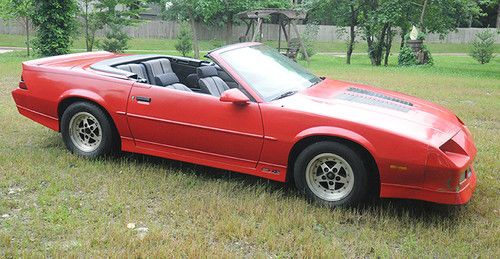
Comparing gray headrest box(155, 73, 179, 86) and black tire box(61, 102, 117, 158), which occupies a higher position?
gray headrest box(155, 73, 179, 86)

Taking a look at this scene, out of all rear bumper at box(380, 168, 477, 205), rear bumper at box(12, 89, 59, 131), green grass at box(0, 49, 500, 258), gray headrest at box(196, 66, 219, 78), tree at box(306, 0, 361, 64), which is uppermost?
tree at box(306, 0, 361, 64)

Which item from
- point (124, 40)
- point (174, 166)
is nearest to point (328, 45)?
point (124, 40)

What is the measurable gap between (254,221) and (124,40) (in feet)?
68.3

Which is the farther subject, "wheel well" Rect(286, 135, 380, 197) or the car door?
the car door

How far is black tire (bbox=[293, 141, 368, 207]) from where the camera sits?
4215mm

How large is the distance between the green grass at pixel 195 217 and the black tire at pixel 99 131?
0.40 feet

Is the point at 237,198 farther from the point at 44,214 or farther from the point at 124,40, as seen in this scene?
the point at 124,40

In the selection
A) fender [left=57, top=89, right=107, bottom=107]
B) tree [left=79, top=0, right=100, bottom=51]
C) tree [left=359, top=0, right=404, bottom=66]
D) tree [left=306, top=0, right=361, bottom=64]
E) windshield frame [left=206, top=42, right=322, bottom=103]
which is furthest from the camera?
tree [left=306, top=0, right=361, bottom=64]

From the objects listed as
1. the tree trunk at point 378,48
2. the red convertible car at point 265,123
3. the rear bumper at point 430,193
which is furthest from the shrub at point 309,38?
the rear bumper at point 430,193

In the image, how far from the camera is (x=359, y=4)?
26141 mm

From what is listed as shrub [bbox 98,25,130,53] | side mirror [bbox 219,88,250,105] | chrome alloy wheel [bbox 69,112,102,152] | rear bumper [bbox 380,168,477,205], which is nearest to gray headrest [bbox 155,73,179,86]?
chrome alloy wheel [bbox 69,112,102,152]

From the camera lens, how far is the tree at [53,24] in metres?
17.3

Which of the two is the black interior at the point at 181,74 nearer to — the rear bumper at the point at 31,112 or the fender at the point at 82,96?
the fender at the point at 82,96

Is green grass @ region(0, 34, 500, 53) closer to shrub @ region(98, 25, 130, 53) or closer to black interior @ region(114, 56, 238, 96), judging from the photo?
shrub @ region(98, 25, 130, 53)
